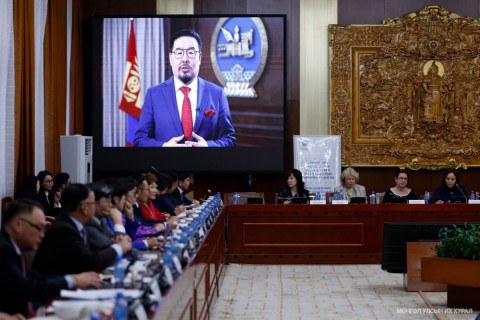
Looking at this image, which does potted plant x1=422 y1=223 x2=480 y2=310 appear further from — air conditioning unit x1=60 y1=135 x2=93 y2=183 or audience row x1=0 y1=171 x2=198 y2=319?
air conditioning unit x1=60 y1=135 x2=93 y2=183

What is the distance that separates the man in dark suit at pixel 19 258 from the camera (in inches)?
121

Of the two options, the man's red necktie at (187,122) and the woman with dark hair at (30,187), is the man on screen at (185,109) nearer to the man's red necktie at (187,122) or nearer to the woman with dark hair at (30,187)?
the man's red necktie at (187,122)

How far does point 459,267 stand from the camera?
5434 millimetres

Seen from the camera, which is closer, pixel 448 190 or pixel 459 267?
pixel 459 267

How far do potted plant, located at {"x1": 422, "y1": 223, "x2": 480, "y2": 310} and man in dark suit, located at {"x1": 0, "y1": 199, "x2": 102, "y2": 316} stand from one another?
3.12 meters

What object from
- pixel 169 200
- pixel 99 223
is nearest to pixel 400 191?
pixel 169 200

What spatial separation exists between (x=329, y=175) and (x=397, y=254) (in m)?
3.95

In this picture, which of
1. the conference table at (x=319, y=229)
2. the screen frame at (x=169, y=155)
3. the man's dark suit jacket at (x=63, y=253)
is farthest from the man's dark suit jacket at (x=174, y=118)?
the man's dark suit jacket at (x=63, y=253)

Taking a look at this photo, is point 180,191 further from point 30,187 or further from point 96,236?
point 96,236

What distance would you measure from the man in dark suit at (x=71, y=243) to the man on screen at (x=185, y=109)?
675 centimetres

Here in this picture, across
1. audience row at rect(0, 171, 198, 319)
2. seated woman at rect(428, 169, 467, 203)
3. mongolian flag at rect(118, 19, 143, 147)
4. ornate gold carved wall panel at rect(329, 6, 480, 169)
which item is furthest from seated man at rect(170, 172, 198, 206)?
audience row at rect(0, 171, 198, 319)

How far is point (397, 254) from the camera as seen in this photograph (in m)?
6.62

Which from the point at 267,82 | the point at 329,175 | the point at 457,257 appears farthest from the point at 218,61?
the point at 457,257

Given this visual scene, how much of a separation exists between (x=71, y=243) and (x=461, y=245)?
302 centimetres
